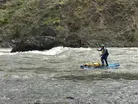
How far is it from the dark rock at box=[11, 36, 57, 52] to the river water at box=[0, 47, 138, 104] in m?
11.8

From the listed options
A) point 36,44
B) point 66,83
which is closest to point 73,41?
point 36,44

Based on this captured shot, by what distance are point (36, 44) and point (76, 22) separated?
5.96 metres

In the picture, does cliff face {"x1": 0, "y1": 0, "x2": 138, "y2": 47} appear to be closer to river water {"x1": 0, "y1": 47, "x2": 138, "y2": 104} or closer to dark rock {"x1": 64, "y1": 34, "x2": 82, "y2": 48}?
dark rock {"x1": 64, "y1": 34, "x2": 82, "y2": 48}

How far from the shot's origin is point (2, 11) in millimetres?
46625

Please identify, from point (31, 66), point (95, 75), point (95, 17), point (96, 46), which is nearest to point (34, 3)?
point (95, 17)

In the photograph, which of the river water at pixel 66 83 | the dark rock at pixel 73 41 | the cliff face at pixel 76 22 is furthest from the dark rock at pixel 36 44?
the river water at pixel 66 83

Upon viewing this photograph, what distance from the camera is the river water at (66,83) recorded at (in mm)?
13914

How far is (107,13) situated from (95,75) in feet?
75.0

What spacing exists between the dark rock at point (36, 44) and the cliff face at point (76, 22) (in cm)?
72

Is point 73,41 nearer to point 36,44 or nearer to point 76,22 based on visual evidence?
point 76,22

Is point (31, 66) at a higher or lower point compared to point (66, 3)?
lower

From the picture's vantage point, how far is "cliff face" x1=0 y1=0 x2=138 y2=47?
38.7 m

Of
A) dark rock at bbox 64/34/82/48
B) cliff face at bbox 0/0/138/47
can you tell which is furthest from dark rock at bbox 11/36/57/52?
dark rock at bbox 64/34/82/48

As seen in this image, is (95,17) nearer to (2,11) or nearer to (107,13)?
(107,13)
